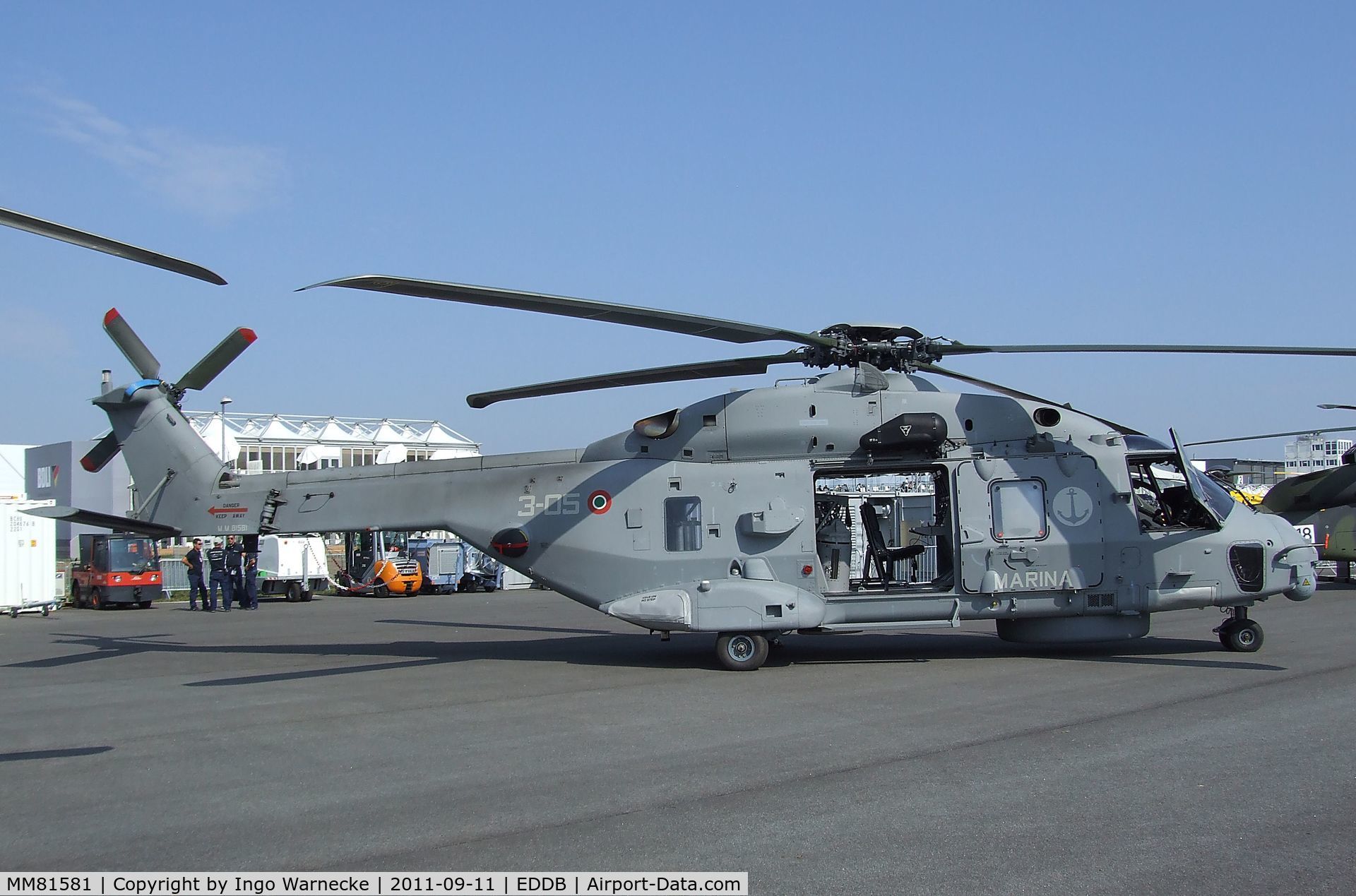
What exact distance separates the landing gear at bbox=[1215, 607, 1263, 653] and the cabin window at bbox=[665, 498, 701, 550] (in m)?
6.51

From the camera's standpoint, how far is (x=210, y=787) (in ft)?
22.2

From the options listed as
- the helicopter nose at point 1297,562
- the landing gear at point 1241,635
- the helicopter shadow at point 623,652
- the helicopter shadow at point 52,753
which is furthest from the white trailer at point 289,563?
the helicopter nose at point 1297,562

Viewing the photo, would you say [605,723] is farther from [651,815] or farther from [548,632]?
[548,632]

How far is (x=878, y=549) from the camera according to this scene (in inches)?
530

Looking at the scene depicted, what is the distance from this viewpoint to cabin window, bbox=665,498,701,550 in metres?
12.4

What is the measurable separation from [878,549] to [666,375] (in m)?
3.90

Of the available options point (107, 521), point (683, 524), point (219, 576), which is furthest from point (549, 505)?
point (219, 576)

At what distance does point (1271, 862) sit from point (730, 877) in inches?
101

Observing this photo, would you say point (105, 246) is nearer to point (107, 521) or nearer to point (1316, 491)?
point (107, 521)

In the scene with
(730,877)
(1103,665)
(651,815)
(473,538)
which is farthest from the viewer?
(473,538)

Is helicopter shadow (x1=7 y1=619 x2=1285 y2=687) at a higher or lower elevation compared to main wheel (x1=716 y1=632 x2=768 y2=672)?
lower

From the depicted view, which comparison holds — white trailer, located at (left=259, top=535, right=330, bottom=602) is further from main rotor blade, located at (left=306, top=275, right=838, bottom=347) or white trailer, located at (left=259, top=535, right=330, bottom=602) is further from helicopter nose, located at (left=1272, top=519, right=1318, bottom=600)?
helicopter nose, located at (left=1272, top=519, right=1318, bottom=600)

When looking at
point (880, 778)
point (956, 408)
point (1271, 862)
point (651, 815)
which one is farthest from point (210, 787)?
point (956, 408)

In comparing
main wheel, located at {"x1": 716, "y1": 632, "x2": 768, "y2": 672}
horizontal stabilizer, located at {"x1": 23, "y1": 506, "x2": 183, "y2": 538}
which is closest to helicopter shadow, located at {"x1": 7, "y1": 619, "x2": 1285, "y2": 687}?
main wheel, located at {"x1": 716, "y1": 632, "x2": 768, "y2": 672}
